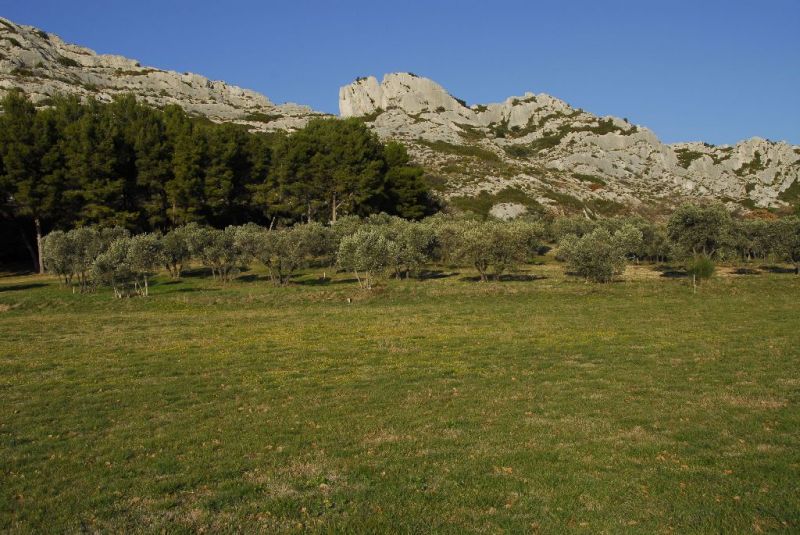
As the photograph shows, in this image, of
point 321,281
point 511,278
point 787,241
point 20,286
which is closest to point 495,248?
point 511,278

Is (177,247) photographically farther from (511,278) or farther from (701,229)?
(701,229)

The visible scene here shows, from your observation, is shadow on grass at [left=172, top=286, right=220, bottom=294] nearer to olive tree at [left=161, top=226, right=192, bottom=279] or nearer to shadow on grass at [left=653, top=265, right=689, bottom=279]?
olive tree at [left=161, top=226, right=192, bottom=279]

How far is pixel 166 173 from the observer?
8694 centimetres

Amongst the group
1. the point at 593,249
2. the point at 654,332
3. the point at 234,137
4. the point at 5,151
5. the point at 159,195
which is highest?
the point at 234,137

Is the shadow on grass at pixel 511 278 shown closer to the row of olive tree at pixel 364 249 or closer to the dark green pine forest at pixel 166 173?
the row of olive tree at pixel 364 249

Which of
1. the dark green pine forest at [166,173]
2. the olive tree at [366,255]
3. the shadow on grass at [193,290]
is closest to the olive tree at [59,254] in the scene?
the shadow on grass at [193,290]

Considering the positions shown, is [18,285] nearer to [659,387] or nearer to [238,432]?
[238,432]

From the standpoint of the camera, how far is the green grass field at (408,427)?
1047 cm

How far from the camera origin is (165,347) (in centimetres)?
2934

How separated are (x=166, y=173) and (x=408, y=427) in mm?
84782

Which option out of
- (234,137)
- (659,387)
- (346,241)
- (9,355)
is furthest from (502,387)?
(234,137)

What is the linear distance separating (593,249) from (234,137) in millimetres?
72086

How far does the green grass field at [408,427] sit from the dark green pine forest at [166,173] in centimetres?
5226

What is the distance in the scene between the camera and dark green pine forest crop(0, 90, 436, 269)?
76750 mm
